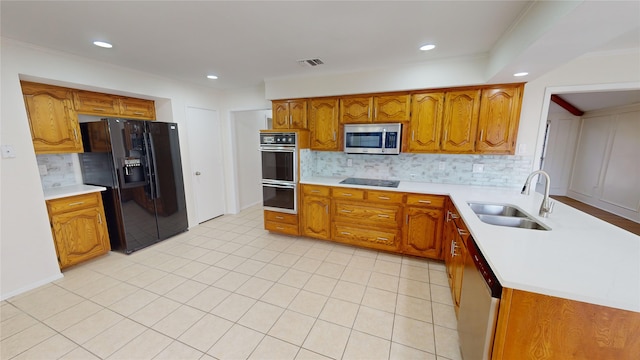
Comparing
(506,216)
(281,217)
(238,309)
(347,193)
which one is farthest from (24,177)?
(506,216)

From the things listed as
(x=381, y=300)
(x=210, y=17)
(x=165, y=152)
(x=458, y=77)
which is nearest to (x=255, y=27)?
(x=210, y=17)

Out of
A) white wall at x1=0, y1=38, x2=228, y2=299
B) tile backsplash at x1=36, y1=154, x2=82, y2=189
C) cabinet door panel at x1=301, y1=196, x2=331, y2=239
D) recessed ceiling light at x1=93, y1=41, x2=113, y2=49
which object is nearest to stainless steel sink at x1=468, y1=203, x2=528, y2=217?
cabinet door panel at x1=301, y1=196, x2=331, y2=239

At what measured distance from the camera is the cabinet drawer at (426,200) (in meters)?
2.75

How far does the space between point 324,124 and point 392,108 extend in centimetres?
95

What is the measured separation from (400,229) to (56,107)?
4.27 meters

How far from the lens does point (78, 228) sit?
275cm

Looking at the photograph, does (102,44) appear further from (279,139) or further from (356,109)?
(356,109)

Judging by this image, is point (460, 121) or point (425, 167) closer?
point (460, 121)

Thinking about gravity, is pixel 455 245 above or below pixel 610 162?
below

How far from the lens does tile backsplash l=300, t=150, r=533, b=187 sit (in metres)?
2.91

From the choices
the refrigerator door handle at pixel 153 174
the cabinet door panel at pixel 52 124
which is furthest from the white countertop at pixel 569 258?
the cabinet door panel at pixel 52 124

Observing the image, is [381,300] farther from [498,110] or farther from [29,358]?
[29,358]

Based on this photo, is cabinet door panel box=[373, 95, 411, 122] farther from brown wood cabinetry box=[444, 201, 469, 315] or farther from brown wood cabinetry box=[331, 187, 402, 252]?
brown wood cabinetry box=[444, 201, 469, 315]

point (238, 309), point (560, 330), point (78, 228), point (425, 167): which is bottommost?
point (238, 309)
